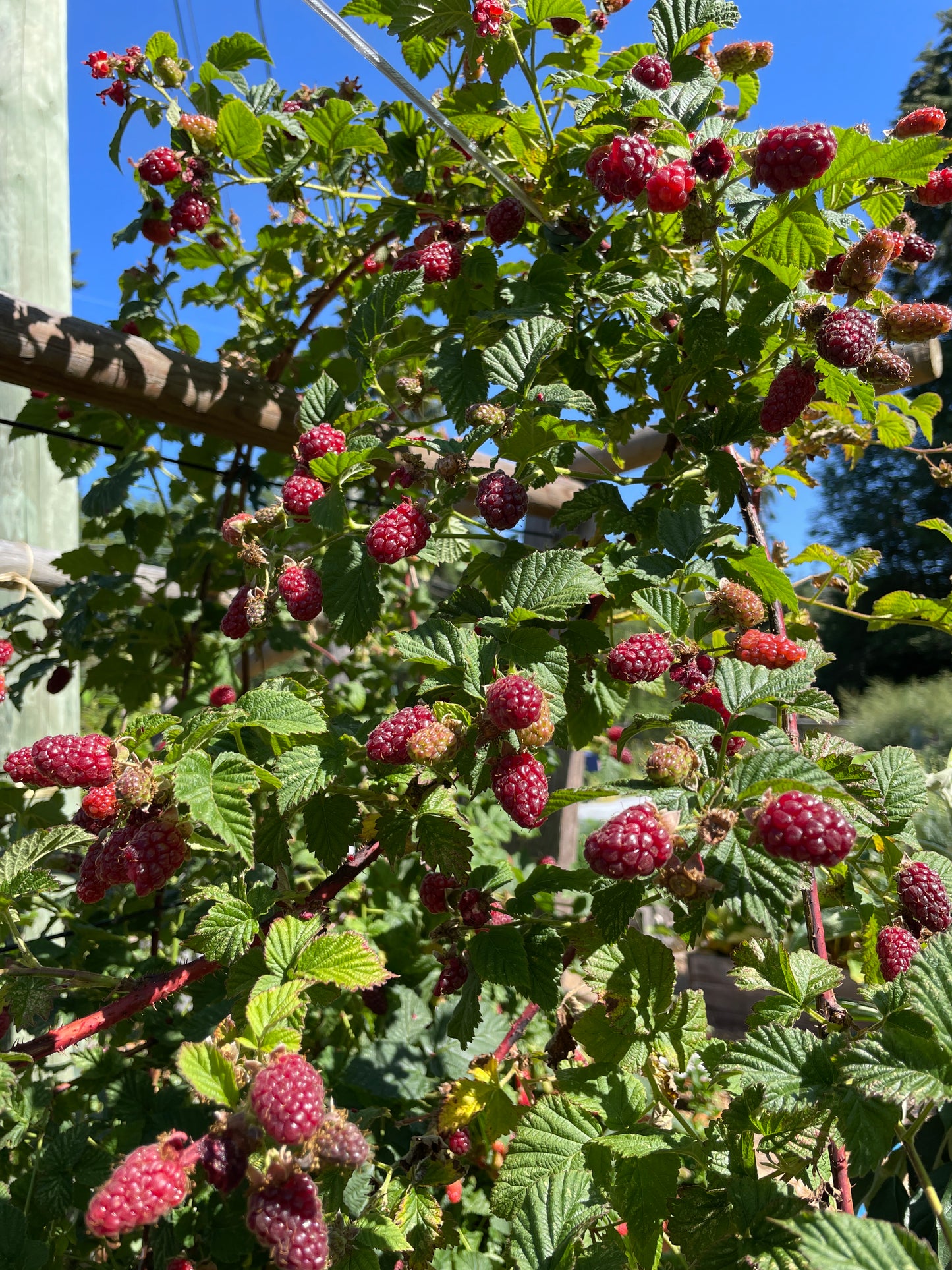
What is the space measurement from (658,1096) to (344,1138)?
1.23 feet

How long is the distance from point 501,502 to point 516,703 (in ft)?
0.96

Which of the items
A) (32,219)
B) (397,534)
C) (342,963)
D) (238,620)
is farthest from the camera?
(32,219)

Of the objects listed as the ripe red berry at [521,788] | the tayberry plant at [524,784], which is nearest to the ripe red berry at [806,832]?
the tayberry plant at [524,784]

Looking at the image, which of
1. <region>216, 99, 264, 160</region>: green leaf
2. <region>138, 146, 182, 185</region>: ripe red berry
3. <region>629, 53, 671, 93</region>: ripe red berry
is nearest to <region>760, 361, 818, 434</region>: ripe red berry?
<region>629, 53, 671, 93</region>: ripe red berry

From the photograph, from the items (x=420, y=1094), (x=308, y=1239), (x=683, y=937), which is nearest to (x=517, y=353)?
(x=683, y=937)

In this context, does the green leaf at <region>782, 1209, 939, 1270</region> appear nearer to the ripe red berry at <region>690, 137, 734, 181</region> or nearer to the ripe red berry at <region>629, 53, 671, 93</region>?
the ripe red berry at <region>690, 137, 734, 181</region>

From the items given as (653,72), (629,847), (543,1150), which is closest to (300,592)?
(629,847)

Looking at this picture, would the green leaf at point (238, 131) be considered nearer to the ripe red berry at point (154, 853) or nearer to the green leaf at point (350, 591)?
the green leaf at point (350, 591)

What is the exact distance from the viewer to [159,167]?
1.44 metres

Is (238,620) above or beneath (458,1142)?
above

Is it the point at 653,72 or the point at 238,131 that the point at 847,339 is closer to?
the point at 653,72

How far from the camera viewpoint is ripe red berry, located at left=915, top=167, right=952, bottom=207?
3.43ft

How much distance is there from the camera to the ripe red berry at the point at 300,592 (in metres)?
0.98

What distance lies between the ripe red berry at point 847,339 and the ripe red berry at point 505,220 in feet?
1.74
